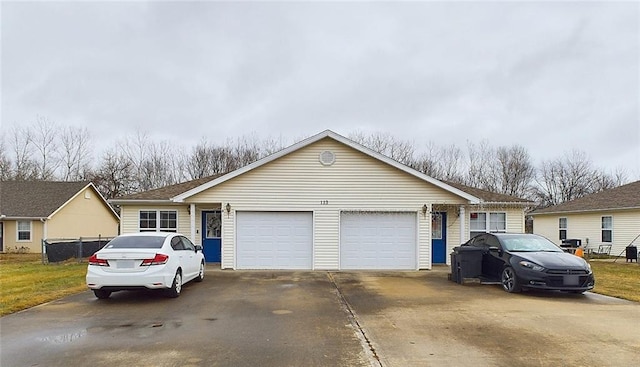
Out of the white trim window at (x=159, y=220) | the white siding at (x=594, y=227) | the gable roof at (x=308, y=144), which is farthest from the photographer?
the white siding at (x=594, y=227)

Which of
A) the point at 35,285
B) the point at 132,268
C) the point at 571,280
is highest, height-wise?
the point at 132,268

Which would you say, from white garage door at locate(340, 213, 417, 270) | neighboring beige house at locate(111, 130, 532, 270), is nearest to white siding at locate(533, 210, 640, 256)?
neighboring beige house at locate(111, 130, 532, 270)

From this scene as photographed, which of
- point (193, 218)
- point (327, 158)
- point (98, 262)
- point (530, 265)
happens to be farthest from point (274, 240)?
point (530, 265)

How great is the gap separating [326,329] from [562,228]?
2662cm

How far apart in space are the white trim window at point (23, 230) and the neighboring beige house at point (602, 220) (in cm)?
3177

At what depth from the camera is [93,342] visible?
671 centimetres

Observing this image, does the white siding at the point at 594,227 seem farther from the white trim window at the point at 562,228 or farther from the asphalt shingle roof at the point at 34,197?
the asphalt shingle roof at the point at 34,197

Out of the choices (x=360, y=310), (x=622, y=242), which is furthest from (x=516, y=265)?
A: (x=622, y=242)

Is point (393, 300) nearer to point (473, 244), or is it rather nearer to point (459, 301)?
point (459, 301)

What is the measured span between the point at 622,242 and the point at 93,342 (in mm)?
25297

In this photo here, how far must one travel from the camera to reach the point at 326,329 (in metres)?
7.41

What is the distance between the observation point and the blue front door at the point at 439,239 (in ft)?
60.1

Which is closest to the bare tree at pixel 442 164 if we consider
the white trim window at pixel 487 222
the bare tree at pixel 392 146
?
the bare tree at pixel 392 146

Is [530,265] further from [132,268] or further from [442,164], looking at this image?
[442,164]
